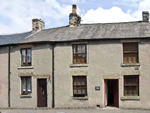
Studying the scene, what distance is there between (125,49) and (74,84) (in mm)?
4867

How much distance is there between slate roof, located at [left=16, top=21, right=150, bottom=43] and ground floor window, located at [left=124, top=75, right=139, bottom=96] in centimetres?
316

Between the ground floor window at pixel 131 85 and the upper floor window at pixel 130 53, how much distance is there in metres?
1.22

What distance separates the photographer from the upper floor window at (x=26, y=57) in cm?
2020

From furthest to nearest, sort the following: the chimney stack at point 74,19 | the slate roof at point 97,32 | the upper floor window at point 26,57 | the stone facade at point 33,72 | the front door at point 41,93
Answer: the chimney stack at point 74,19
the upper floor window at point 26,57
the front door at point 41,93
the stone facade at point 33,72
the slate roof at point 97,32

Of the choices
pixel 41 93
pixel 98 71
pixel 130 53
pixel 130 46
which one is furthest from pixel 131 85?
pixel 41 93

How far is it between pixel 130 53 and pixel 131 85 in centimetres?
242

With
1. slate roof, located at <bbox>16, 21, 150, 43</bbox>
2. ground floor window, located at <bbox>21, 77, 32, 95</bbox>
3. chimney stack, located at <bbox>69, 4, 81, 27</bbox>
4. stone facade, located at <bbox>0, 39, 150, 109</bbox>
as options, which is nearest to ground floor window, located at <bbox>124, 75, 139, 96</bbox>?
stone facade, located at <bbox>0, 39, 150, 109</bbox>

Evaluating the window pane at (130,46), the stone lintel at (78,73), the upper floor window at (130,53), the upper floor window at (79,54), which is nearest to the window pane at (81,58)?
the upper floor window at (79,54)

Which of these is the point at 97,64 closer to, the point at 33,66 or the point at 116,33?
the point at 116,33

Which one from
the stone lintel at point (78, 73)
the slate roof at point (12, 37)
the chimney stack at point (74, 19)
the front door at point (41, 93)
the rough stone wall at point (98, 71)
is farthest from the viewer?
the slate roof at point (12, 37)

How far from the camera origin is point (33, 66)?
19.8 meters

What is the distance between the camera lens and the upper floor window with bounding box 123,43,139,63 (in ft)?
57.5

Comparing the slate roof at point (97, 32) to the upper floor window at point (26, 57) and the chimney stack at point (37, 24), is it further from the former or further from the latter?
the chimney stack at point (37, 24)

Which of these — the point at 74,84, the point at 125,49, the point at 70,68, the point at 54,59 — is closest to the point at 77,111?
the point at 74,84
